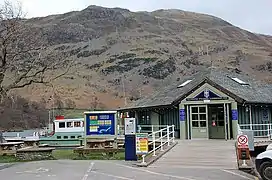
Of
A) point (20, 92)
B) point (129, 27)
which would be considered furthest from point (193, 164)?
point (129, 27)

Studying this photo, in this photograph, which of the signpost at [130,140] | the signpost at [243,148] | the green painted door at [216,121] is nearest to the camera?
the signpost at [243,148]

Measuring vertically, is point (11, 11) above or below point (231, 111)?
above

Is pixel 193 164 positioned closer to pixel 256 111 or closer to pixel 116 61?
pixel 256 111

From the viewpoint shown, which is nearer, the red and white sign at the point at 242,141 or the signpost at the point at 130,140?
the red and white sign at the point at 242,141

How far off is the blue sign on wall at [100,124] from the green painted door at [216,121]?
756cm

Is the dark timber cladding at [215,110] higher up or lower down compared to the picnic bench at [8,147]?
higher up

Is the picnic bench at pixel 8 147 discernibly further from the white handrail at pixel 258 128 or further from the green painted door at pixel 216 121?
the white handrail at pixel 258 128

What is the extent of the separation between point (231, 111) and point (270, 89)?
6.96m

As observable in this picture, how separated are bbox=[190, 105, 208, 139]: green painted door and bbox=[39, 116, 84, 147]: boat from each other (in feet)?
40.6

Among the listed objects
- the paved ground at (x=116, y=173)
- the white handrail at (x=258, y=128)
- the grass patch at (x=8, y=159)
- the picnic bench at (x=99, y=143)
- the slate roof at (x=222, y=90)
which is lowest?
the grass patch at (x=8, y=159)

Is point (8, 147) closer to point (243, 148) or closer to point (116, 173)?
point (116, 173)

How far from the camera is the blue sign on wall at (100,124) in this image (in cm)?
2242

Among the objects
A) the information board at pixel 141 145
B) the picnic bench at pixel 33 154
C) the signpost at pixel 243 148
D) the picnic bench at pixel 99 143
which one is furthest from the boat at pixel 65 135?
the signpost at pixel 243 148

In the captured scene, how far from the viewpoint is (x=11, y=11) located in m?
23.0
